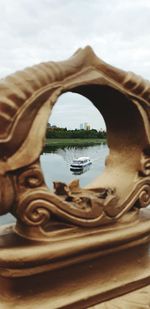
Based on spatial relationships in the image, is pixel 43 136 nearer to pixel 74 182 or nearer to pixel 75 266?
pixel 74 182

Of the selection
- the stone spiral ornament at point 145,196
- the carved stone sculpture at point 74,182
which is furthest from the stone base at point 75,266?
the stone spiral ornament at point 145,196

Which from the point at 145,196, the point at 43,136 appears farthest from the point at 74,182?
the point at 43,136

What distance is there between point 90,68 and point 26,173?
2.42 feet

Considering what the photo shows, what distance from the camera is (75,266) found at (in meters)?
2.35

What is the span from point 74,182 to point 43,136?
59cm

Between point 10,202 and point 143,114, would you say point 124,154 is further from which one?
point 10,202

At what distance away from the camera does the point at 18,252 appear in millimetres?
2105

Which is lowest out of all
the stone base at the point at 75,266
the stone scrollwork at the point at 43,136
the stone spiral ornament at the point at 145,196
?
the stone base at the point at 75,266

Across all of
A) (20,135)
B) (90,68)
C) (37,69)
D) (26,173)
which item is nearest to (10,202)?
(26,173)

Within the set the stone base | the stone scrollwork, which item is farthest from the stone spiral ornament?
the stone base

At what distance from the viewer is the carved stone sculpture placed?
2.12 metres

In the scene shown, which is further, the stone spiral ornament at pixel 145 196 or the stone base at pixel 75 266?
the stone spiral ornament at pixel 145 196

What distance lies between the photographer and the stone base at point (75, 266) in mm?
2150

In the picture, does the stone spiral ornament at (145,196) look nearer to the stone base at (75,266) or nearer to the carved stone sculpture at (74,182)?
the carved stone sculpture at (74,182)
